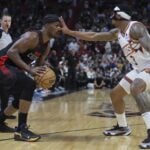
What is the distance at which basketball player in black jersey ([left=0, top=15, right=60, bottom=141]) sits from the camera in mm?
5457

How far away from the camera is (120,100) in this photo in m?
6.00

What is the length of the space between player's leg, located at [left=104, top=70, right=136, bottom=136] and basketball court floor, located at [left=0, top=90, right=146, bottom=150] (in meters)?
0.16

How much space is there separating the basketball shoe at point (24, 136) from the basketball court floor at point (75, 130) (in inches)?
2.7

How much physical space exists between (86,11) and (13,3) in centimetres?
410

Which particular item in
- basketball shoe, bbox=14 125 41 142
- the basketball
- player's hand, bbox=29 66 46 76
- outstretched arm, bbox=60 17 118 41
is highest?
outstretched arm, bbox=60 17 118 41

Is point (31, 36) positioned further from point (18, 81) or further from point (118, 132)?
point (118, 132)

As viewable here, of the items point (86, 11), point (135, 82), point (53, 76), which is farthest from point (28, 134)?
point (86, 11)

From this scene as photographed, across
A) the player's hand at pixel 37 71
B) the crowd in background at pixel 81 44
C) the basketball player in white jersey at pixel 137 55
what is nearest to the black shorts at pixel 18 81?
the player's hand at pixel 37 71

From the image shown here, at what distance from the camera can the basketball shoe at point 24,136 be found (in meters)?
5.40

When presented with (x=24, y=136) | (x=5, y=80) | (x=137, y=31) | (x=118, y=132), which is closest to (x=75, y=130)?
(x=118, y=132)

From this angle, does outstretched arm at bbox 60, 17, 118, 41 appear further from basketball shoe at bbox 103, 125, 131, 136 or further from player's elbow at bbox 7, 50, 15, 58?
basketball shoe at bbox 103, 125, 131, 136

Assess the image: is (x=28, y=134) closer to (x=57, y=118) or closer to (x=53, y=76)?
(x=53, y=76)

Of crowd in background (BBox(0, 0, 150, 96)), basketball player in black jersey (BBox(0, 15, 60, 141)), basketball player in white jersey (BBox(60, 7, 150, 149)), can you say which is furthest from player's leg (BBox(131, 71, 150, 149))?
crowd in background (BBox(0, 0, 150, 96))

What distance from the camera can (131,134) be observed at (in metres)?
6.13
